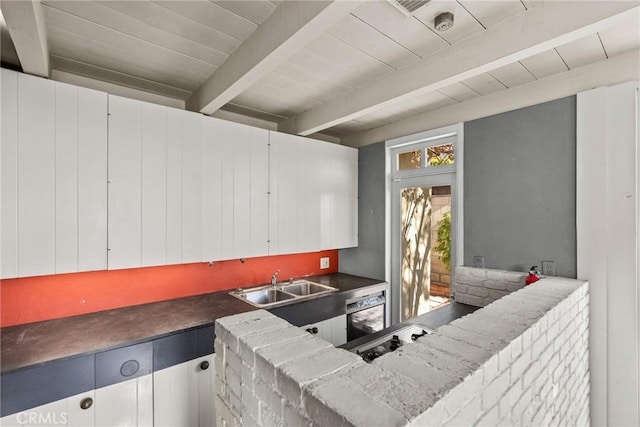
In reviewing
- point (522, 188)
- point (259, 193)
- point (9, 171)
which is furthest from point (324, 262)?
point (9, 171)

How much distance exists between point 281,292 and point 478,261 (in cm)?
171

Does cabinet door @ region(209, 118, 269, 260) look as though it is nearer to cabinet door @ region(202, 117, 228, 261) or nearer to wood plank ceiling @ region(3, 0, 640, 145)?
cabinet door @ region(202, 117, 228, 261)

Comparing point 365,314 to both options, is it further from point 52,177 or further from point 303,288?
point 52,177

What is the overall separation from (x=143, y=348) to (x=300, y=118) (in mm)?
2216

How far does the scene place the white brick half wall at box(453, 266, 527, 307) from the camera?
6.95 ft

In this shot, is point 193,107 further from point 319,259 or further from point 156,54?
point 319,259

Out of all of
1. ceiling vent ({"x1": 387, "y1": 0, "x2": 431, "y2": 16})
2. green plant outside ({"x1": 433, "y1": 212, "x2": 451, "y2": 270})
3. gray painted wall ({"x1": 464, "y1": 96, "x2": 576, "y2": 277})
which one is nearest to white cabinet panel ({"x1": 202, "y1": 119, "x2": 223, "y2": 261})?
ceiling vent ({"x1": 387, "y1": 0, "x2": 431, "y2": 16})

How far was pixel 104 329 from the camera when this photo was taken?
1.72 meters

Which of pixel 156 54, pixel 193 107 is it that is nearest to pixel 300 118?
pixel 193 107

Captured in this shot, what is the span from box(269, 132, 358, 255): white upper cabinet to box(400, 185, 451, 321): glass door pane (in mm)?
601

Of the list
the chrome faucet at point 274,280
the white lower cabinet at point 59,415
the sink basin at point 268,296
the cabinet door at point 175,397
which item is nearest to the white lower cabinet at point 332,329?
the sink basin at point 268,296

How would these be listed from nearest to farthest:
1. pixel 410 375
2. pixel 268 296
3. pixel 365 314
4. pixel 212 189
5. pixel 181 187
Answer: pixel 410 375, pixel 181 187, pixel 212 189, pixel 268 296, pixel 365 314

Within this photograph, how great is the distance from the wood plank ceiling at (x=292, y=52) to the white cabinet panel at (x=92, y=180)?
1.09ft

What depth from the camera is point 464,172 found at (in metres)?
2.45
